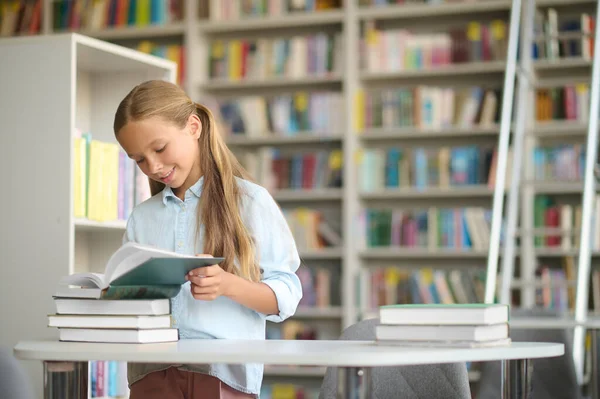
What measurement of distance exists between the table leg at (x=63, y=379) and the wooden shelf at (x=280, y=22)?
3951 mm

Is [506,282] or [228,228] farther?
[506,282]

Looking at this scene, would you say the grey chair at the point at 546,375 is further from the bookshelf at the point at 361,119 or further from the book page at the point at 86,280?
the bookshelf at the point at 361,119

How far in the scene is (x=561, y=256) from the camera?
505 centimetres

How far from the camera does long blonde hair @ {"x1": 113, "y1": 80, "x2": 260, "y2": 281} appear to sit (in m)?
1.91

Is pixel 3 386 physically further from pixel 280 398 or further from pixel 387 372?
pixel 280 398

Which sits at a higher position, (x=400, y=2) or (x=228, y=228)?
(x=400, y=2)

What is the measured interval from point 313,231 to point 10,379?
10.5ft

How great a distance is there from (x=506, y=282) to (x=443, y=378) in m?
2.22

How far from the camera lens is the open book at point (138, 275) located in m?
1.55

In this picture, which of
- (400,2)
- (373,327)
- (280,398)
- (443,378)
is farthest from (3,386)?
(400,2)

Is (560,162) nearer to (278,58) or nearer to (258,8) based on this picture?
(278,58)

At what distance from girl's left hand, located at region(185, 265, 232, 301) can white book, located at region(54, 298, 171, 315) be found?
66 mm

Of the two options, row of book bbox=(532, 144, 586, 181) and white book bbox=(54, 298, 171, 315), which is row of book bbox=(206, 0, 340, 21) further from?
white book bbox=(54, 298, 171, 315)

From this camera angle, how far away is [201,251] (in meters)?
1.95
